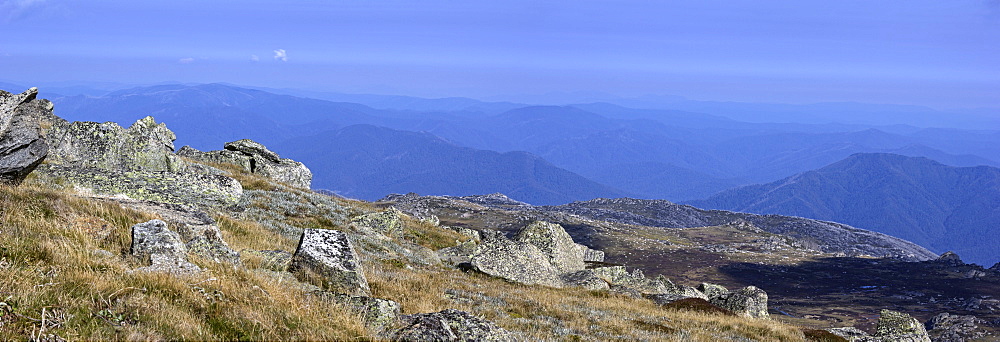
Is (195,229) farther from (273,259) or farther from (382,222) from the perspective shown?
(382,222)

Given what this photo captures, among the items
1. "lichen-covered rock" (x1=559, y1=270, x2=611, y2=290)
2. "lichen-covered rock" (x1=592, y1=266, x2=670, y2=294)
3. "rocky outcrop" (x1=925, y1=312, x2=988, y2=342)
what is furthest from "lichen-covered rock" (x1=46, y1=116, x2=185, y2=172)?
"rocky outcrop" (x1=925, y1=312, x2=988, y2=342)

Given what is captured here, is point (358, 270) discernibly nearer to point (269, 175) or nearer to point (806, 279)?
point (269, 175)

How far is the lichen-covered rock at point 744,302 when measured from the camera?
1314 inches

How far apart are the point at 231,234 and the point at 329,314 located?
397 inches

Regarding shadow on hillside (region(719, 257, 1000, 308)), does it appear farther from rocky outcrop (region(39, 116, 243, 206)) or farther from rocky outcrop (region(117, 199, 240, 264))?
rocky outcrop (region(117, 199, 240, 264))

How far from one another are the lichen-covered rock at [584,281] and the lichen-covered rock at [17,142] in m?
22.7

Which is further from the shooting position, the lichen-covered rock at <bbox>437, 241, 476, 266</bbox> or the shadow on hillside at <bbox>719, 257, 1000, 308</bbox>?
the shadow on hillside at <bbox>719, 257, 1000, 308</bbox>

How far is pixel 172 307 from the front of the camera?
785cm

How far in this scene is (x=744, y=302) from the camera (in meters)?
33.8

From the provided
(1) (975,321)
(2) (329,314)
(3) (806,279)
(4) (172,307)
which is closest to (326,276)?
(2) (329,314)

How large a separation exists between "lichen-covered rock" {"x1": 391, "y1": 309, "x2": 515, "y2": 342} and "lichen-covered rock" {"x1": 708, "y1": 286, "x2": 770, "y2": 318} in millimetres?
26486

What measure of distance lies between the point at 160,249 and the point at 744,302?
31.9 metres

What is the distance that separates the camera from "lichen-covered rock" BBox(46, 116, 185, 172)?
1226 inches

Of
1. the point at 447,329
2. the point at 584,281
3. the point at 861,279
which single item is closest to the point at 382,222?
the point at 584,281
